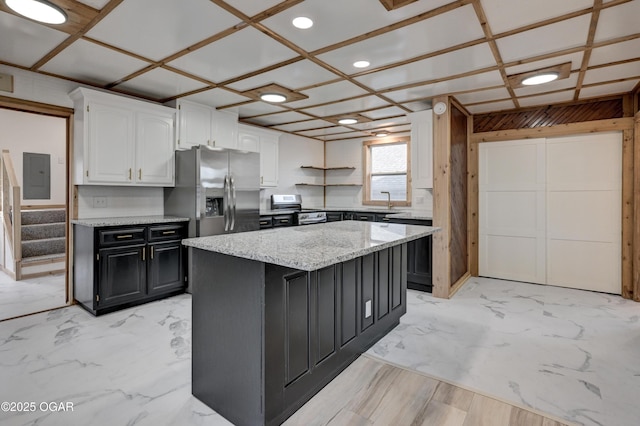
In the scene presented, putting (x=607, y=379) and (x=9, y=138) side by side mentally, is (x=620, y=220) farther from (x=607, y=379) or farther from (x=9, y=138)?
(x=9, y=138)

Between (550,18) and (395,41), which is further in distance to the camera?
(395,41)

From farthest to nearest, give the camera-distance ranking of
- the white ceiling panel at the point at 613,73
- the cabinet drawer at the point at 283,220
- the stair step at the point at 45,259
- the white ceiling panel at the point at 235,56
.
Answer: the cabinet drawer at the point at 283,220
the stair step at the point at 45,259
the white ceiling panel at the point at 613,73
the white ceiling panel at the point at 235,56

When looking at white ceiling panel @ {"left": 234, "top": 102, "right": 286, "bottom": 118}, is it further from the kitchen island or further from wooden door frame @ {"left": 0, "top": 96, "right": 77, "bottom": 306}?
the kitchen island

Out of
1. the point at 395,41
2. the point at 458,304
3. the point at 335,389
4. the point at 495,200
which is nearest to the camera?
the point at 335,389

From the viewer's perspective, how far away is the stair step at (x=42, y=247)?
5133 millimetres

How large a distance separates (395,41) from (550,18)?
1.01 m

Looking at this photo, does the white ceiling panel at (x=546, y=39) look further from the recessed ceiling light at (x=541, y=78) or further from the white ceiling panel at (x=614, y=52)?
the recessed ceiling light at (x=541, y=78)

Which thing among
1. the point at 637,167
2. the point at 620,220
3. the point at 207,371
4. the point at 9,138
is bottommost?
the point at 207,371

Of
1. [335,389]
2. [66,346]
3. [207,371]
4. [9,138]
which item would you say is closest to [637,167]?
[335,389]

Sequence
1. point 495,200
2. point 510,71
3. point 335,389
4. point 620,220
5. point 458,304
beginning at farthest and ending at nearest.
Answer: point 495,200, point 620,220, point 458,304, point 510,71, point 335,389

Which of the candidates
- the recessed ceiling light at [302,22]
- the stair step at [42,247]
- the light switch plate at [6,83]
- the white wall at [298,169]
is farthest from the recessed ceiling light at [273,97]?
the stair step at [42,247]

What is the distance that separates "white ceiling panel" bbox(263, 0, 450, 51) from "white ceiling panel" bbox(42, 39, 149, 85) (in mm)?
1493

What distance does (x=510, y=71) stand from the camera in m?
3.17

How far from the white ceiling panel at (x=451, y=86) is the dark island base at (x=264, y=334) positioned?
7.54ft
